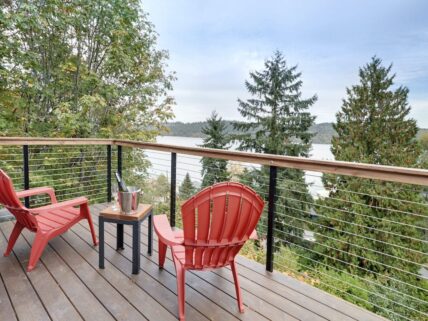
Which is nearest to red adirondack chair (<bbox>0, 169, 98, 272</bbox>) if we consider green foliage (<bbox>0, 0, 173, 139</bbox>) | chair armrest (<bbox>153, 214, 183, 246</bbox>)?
chair armrest (<bbox>153, 214, 183, 246</bbox>)

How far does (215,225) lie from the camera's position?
5.49 feet

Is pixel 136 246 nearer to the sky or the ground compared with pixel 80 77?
nearer to the ground

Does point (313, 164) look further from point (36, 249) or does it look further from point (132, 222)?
point (36, 249)

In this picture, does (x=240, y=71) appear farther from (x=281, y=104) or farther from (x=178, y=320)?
(x=178, y=320)

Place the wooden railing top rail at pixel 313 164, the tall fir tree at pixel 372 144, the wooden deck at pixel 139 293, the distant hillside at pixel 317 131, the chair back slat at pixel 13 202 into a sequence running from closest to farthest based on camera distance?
the wooden railing top rail at pixel 313 164 → the wooden deck at pixel 139 293 → the chair back slat at pixel 13 202 → the tall fir tree at pixel 372 144 → the distant hillside at pixel 317 131

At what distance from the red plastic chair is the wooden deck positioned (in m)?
0.17

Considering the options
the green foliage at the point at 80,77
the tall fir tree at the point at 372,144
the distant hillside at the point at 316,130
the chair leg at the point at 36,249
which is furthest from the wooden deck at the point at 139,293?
the tall fir tree at the point at 372,144

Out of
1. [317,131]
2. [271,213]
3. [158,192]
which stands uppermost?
[317,131]

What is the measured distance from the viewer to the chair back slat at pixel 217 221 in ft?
5.33

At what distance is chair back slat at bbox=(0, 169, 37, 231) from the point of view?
2.08 m

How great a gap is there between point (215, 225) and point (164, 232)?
1.41 feet

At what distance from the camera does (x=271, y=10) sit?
9.69 m

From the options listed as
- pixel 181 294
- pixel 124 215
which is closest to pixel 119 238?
pixel 124 215

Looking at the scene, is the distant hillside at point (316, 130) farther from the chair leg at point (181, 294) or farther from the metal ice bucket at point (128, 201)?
the chair leg at point (181, 294)
